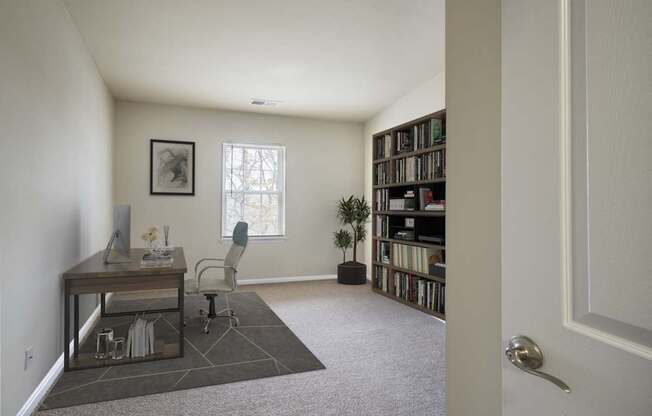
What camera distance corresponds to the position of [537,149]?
726 mm

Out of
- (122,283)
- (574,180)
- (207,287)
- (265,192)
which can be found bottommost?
(207,287)

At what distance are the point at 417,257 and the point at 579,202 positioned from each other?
4.07 metres

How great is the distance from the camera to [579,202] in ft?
2.10

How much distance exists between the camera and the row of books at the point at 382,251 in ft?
17.5

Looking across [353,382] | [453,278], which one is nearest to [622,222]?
[453,278]

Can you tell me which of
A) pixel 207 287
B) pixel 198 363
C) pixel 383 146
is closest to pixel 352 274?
pixel 383 146

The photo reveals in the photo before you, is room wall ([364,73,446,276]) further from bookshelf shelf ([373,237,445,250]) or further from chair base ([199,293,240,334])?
chair base ([199,293,240,334])

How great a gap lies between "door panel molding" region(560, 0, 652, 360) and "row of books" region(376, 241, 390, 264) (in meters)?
4.67

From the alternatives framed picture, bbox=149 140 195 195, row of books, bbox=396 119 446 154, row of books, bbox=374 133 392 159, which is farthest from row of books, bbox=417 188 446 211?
framed picture, bbox=149 140 195 195

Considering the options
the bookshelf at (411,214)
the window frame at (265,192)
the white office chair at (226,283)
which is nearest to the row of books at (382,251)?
the bookshelf at (411,214)

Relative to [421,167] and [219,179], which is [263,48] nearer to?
[421,167]

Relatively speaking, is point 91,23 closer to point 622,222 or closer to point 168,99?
point 168,99

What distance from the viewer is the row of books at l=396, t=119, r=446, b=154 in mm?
4289

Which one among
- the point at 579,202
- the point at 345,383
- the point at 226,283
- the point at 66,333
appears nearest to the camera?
the point at 579,202
